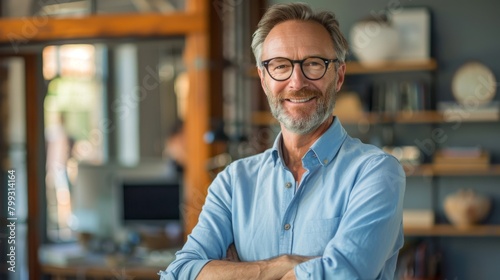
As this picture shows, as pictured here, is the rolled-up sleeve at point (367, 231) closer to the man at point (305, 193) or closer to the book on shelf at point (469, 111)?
the man at point (305, 193)

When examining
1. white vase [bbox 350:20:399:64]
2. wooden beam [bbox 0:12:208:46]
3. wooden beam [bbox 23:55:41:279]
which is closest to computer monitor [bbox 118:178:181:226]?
wooden beam [bbox 23:55:41:279]

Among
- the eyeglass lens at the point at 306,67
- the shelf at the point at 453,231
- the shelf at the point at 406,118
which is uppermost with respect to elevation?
the eyeglass lens at the point at 306,67

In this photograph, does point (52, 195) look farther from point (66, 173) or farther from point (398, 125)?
point (398, 125)

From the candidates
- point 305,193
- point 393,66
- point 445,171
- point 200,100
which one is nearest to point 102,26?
point 200,100

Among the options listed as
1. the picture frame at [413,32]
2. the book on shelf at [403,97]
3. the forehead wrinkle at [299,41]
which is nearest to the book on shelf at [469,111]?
the book on shelf at [403,97]

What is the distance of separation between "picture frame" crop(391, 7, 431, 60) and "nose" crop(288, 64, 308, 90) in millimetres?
3811

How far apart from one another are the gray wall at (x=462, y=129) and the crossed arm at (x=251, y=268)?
3897 mm

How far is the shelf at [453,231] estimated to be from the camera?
5211mm

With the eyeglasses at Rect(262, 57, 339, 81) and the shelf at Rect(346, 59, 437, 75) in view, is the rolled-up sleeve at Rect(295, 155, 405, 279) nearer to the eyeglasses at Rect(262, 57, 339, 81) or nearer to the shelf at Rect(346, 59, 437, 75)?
the eyeglasses at Rect(262, 57, 339, 81)

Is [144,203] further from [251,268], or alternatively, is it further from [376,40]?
[251,268]

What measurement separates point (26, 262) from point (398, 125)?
A: 9.45 ft

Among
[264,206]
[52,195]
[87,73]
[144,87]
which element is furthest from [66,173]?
[264,206]

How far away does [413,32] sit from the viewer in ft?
17.7

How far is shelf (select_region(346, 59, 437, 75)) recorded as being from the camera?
5234mm
